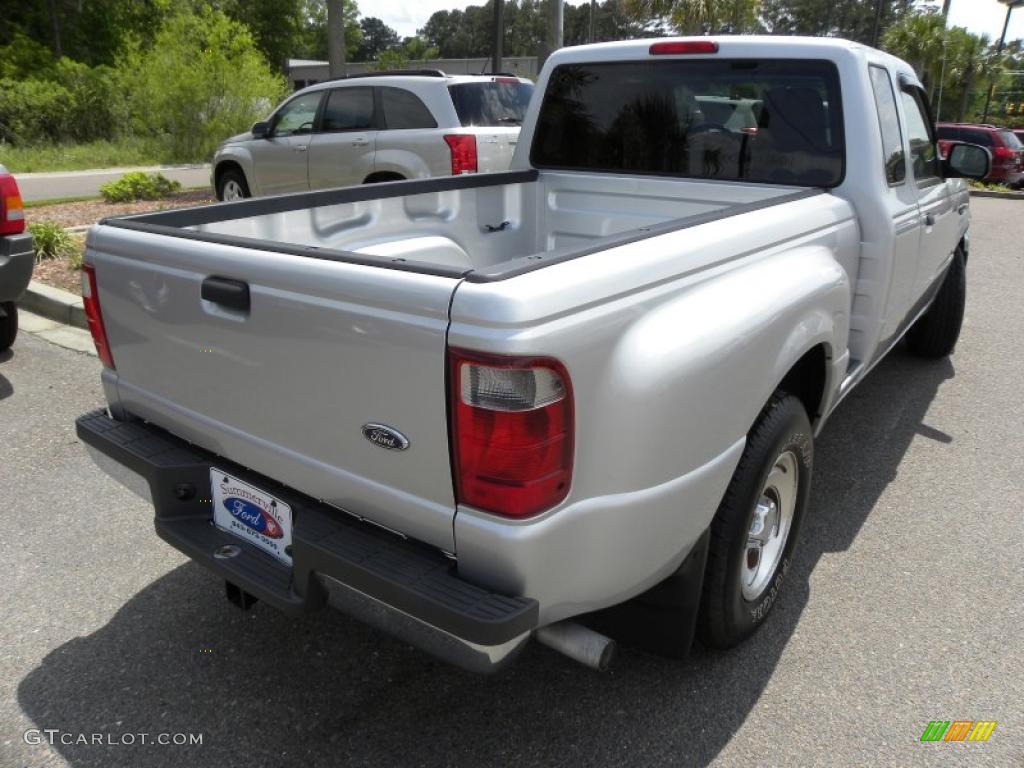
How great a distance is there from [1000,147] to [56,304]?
1968 cm

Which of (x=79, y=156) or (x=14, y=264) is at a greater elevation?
(x=14, y=264)

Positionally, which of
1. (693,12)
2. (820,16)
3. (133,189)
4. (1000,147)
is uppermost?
(820,16)

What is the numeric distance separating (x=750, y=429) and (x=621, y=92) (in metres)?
2.16

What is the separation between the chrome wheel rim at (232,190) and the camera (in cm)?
1085

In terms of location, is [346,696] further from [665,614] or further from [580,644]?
[665,614]

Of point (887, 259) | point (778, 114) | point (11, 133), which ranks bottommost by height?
point (11, 133)

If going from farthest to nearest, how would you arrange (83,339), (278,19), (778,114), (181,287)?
(278,19) < (83,339) < (778,114) < (181,287)

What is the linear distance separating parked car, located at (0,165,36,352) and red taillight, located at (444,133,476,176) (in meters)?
3.90

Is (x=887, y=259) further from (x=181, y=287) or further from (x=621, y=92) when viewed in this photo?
A: (x=181, y=287)

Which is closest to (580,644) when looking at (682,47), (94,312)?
(94,312)

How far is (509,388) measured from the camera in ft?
5.61

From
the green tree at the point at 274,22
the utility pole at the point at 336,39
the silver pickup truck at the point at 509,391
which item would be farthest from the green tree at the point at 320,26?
the silver pickup truck at the point at 509,391

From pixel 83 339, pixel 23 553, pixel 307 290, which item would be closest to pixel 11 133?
pixel 83 339

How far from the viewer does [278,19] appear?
156 feet
